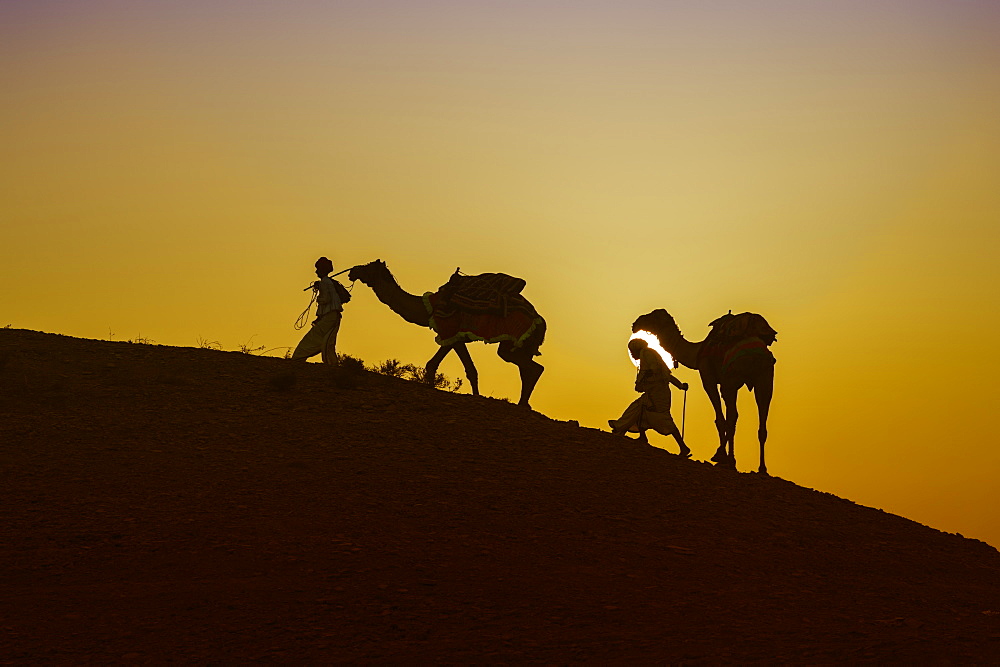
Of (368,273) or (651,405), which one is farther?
(368,273)

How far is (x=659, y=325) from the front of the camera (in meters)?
22.2

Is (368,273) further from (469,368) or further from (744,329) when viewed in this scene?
(744,329)

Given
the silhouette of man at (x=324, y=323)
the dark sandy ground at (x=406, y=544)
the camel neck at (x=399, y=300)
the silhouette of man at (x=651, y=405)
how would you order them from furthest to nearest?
the camel neck at (x=399, y=300) → the silhouette of man at (x=324, y=323) → the silhouette of man at (x=651, y=405) → the dark sandy ground at (x=406, y=544)

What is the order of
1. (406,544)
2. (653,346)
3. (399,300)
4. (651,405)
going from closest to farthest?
(406,544), (651,405), (653,346), (399,300)

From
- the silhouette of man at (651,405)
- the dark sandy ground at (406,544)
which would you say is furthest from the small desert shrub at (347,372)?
the silhouette of man at (651,405)

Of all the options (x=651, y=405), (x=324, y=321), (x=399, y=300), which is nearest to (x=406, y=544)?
(x=651, y=405)

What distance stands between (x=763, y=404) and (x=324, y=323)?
8.00 metres

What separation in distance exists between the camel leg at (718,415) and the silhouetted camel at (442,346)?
325 cm

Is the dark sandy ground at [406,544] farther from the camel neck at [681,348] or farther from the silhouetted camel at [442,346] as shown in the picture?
the camel neck at [681,348]

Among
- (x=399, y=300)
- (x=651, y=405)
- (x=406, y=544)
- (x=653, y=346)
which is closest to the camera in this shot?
(x=406, y=544)

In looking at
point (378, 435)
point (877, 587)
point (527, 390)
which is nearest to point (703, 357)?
point (527, 390)

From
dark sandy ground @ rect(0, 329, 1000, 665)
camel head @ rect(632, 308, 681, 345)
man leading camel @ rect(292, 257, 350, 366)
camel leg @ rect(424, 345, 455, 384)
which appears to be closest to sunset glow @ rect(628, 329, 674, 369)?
camel head @ rect(632, 308, 681, 345)

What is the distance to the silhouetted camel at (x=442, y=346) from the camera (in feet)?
73.7

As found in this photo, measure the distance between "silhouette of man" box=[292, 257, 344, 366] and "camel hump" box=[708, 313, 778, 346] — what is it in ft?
22.6
